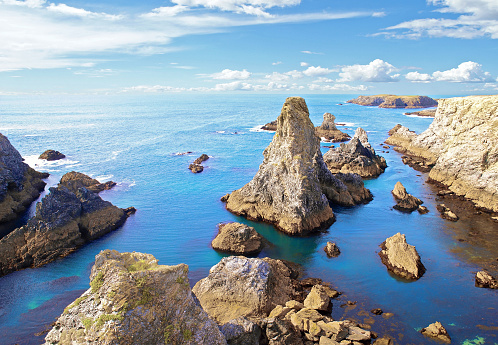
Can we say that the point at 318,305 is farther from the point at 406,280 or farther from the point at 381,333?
the point at 406,280

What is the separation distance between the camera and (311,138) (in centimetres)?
4672

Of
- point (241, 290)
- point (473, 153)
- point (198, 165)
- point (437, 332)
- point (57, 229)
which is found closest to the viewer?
point (437, 332)

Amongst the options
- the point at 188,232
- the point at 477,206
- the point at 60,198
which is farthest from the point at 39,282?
the point at 477,206

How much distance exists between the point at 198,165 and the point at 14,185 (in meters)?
36.2

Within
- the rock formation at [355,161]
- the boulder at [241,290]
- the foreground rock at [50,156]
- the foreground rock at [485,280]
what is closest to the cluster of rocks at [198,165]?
the rock formation at [355,161]

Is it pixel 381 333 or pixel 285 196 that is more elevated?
pixel 285 196

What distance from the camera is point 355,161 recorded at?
67438 mm

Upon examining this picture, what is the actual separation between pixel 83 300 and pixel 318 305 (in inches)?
691

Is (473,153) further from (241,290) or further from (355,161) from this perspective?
(241,290)

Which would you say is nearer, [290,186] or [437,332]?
[437,332]

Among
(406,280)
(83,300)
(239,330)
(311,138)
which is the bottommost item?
(406,280)

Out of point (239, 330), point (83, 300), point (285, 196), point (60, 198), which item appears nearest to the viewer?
point (83, 300)

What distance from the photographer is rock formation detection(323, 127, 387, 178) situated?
66625 mm

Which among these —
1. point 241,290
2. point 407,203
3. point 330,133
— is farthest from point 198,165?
point 330,133
